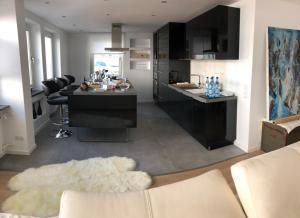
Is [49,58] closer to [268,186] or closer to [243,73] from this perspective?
[243,73]

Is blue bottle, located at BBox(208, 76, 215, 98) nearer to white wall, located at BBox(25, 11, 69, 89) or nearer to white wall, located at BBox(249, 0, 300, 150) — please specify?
white wall, located at BBox(249, 0, 300, 150)

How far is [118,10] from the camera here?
5.05 metres

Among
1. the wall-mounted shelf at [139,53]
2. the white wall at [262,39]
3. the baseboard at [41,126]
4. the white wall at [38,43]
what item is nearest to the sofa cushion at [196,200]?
the white wall at [262,39]

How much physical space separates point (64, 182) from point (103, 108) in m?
1.72

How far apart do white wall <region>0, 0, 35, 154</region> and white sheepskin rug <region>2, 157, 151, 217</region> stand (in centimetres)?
84

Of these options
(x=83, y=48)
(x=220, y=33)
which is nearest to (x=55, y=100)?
(x=220, y=33)

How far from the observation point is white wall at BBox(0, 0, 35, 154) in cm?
375

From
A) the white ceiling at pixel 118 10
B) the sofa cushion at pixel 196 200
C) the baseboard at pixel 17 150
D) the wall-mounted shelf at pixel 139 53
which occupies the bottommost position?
the baseboard at pixel 17 150

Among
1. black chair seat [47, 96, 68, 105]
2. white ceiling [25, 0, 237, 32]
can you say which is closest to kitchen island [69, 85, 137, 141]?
black chair seat [47, 96, 68, 105]

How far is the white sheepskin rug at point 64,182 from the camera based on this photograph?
2660 mm

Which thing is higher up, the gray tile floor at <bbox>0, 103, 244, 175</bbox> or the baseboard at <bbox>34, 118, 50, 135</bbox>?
the baseboard at <bbox>34, 118, 50, 135</bbox>

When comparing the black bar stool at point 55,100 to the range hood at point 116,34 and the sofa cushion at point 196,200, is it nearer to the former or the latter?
the range hood at point 116,34

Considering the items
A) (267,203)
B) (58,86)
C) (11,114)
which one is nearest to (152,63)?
(58,86)

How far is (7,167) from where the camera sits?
361cm
